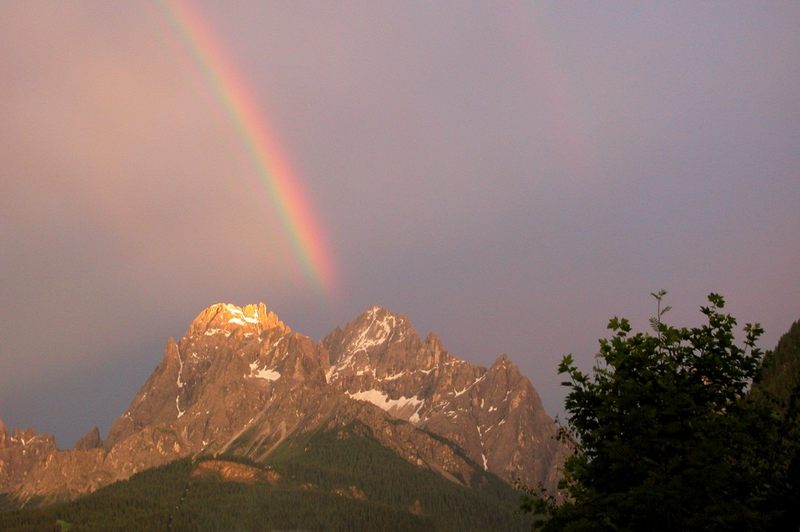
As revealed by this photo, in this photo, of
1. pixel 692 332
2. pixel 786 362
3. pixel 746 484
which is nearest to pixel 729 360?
pixel 692 332

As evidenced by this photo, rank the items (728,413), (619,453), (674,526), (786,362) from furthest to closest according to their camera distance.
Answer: (786,362)
(728,413)
(619,453)
(674,526)

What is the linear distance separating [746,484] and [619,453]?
15.4ft

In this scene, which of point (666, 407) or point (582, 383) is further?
point (582, 383)

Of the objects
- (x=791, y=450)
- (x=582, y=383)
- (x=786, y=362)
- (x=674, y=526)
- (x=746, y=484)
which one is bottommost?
(x=674, y=526)

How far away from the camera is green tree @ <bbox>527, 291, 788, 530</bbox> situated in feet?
107

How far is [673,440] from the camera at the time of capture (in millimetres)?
34812

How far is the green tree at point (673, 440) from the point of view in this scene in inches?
1288

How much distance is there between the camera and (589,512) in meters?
35.5

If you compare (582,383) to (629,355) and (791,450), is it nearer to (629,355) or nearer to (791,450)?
(629,355)

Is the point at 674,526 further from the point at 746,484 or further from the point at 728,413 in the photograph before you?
the point at 728,413

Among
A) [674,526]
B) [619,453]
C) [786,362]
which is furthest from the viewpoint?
[786,362]

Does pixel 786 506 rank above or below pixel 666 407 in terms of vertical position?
below

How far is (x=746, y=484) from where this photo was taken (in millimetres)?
33969

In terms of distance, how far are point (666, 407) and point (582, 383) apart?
5.19m
